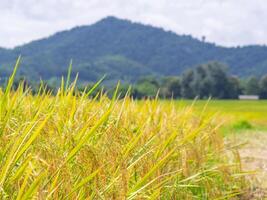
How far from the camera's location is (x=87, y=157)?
3.34m

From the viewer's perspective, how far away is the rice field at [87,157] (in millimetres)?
2650

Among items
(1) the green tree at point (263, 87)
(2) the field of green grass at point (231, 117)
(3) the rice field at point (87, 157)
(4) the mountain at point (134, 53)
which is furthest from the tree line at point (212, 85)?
(3) the rice field at point (87, 157)

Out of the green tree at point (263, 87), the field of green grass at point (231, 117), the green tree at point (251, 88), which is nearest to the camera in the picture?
the field of green grass at point (231, 117)

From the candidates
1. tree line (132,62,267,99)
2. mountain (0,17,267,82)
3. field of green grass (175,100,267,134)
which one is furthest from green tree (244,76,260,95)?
mountain (0,17,267,82)

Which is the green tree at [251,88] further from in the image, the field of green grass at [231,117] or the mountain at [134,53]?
the mountain at [134,53]

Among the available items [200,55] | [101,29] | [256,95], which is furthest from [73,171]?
[101,29]

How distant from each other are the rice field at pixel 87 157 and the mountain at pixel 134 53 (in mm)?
140362

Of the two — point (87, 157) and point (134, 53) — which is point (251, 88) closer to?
point (87, 157)

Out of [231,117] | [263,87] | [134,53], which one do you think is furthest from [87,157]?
[134,53]

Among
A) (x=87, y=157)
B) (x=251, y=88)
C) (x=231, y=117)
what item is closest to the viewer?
(x=87, y=157)

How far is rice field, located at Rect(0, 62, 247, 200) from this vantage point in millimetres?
2650

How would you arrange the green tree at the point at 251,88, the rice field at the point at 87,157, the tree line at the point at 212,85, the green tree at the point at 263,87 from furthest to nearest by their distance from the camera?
the green tree at the point at 263,87
the green tree at the point at 251,88
the tree line at the point at 212,85
the rice field at the point at 87,157

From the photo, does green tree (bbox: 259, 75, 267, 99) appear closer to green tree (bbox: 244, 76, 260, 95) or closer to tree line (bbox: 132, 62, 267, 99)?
tree line (bbox: 132, 62, 267, 99)

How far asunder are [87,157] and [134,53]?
176 m
